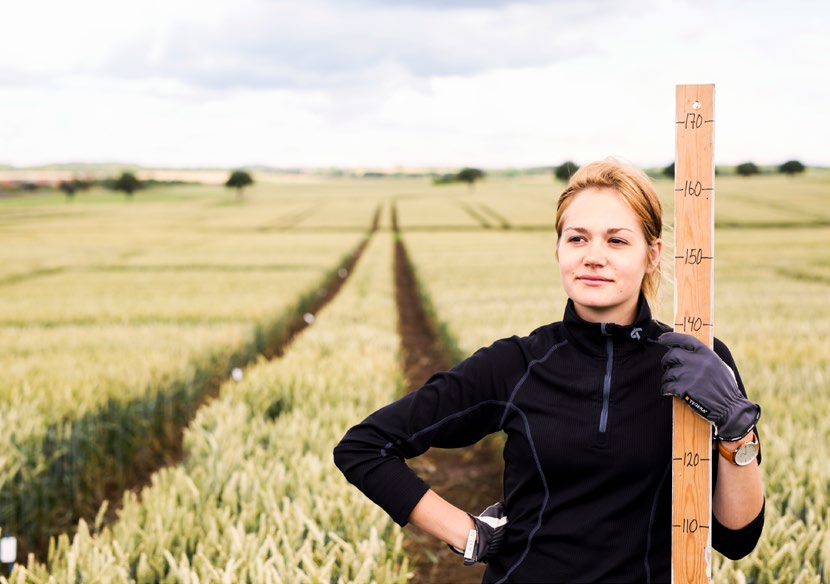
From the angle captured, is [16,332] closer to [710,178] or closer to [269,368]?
[269,368]

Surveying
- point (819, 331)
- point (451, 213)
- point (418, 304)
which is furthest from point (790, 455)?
point (451, 213)

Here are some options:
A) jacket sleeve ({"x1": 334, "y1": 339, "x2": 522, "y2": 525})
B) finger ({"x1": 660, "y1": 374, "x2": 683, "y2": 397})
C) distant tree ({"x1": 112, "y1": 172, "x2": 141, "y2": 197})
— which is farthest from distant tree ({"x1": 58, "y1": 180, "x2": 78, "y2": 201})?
finger ({"x1": 660, "y1": 374, "x2": 683, "y2": 397})

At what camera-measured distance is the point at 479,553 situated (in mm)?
1901

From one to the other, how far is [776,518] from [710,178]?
2.43 metres

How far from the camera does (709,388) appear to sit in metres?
1.69

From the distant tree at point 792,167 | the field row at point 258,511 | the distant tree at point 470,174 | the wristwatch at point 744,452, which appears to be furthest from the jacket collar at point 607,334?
the distant tree at point 470,174

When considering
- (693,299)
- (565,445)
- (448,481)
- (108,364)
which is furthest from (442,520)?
(108,364)

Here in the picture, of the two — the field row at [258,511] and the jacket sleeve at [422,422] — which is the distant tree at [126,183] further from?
the jacket sleeve at [422,422]

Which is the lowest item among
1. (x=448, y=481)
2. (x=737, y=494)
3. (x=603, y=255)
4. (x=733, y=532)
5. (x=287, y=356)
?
(x=448, y=481)

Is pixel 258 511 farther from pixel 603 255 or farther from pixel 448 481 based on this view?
pixel 448 481

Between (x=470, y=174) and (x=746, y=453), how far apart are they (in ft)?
377

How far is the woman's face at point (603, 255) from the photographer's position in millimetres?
1898

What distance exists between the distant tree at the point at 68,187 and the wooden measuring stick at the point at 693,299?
115704 mm

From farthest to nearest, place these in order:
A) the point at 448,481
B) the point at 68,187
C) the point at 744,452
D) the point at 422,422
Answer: the point at 68,187
the point at 448,481
the point at 422,422
the point at 744,452
